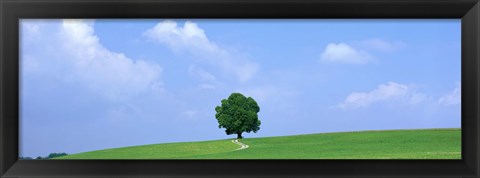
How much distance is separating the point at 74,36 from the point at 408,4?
1.38 metres

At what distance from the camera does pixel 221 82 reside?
3010 millimetres

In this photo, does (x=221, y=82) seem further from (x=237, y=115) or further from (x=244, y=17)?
(x=244, y=17)

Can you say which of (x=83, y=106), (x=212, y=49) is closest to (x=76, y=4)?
(x=83, y=106)

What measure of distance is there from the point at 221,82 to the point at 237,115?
0.22m

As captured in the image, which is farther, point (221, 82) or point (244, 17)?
point (221, 82)

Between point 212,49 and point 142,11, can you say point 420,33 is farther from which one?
point 142,11

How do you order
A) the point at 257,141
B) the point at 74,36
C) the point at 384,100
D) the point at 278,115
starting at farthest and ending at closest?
the point at 257,141 < the point at 384,100 < the point at 278,115 < the point at 74,36

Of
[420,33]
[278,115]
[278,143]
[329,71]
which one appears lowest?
[278,143]

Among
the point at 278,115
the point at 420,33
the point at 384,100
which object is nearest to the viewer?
the point at 278,115

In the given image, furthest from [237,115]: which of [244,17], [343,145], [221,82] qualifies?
[343,145]

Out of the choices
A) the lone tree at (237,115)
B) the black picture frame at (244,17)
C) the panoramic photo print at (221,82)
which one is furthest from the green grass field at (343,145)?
the black picture frame at (244,17)

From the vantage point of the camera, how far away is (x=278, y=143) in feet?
14.8

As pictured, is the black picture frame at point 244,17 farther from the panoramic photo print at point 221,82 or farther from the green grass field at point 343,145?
the green grass field at point 343,145

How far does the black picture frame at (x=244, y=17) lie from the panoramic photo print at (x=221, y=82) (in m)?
0.26
